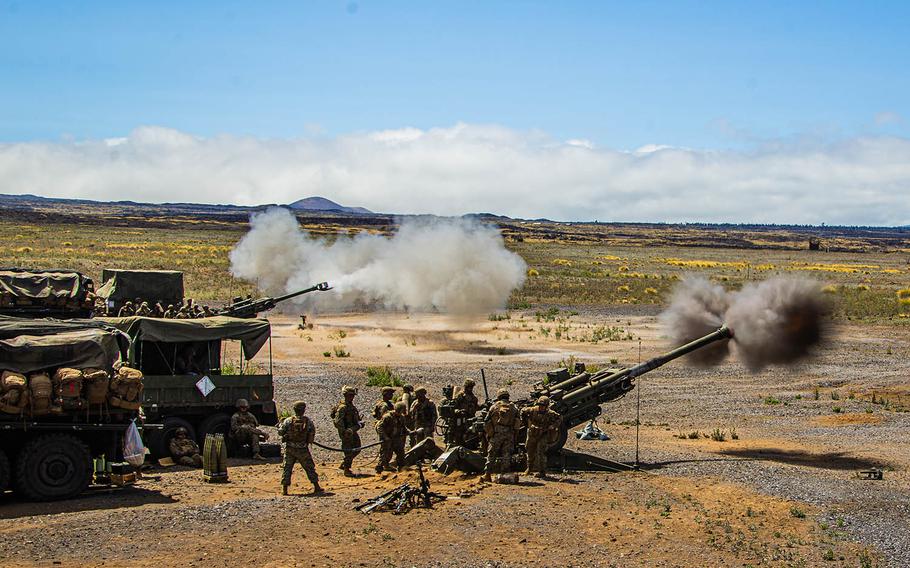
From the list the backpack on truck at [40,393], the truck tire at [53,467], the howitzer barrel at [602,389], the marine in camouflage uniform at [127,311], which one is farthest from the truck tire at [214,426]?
the howitzer barrel at [602,389]

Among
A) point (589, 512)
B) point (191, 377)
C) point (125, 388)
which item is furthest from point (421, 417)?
point (125, 388)

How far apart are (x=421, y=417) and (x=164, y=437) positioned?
4.77m

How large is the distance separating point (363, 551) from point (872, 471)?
33.4 ft

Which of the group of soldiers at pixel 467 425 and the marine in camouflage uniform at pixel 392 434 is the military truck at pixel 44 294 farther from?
the marine in camouflage uniform at pixel 392 434

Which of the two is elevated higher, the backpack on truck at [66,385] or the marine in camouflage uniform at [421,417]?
the backpack on truck at [66,385]

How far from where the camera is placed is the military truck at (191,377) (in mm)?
20047

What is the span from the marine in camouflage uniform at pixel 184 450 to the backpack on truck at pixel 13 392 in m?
4.33

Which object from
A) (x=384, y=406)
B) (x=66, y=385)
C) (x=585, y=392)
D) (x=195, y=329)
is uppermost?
(x=195, y=329)

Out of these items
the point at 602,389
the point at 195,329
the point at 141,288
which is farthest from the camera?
the point at 141,288

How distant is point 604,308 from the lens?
59969mm

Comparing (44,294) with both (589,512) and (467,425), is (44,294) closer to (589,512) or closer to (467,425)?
(467,425)

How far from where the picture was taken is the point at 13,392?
15594 millimetres

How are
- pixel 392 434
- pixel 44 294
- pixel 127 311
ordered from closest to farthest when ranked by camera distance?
pixel 44 294, pixel 392 434, pixel 127 311

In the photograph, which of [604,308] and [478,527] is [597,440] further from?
[604,308]
